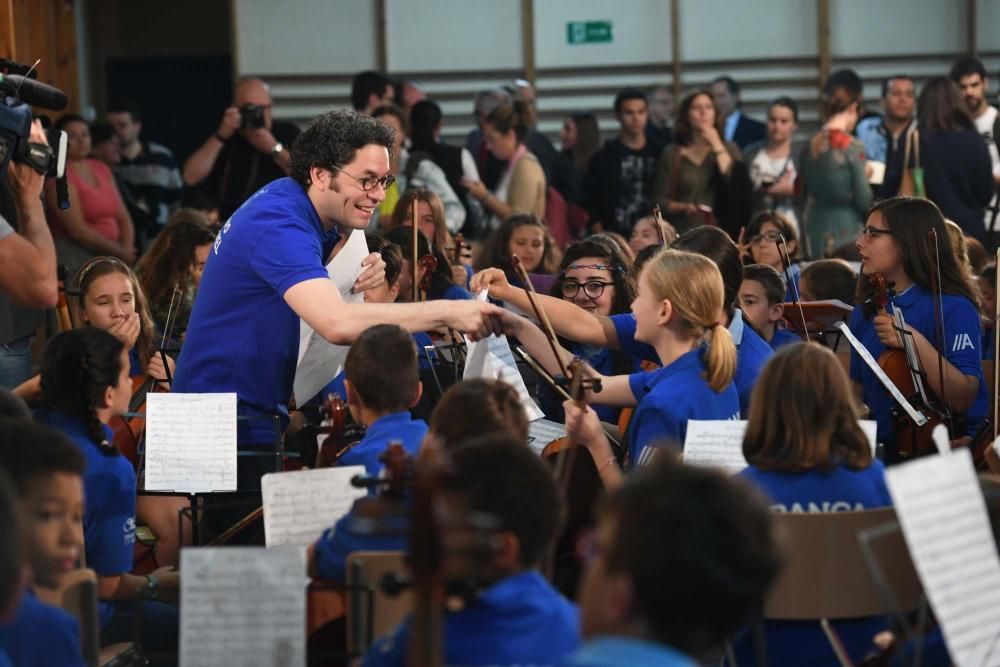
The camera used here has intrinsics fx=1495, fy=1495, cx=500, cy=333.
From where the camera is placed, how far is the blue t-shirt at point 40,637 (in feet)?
7.32

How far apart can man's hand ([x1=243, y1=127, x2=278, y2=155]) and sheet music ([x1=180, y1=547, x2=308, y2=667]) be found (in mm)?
4753

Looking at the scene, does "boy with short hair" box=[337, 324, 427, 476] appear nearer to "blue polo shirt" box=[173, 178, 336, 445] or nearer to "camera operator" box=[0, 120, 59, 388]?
"blue polo shirt" box=[173, 178, 336, 445]

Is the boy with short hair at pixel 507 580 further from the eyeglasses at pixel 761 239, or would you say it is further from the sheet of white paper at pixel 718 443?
the eyeglasses at pixel 761 239

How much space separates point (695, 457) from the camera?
2.96m

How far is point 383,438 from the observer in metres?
3.00

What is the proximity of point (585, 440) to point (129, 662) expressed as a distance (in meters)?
1.03

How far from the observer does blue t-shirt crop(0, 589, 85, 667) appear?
87.8 inches

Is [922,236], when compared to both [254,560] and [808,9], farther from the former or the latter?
[808,9]

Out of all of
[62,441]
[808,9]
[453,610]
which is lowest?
[453,610]

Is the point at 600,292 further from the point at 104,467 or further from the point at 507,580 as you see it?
the point at 507,580

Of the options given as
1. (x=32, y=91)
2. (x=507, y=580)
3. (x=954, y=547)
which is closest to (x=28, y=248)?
(x=32, y=91)

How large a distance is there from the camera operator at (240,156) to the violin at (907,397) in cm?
322

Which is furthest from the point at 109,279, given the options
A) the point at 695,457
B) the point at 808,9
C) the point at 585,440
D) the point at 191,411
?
the point at 808,9

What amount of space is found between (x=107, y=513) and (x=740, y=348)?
1720 millimetres
